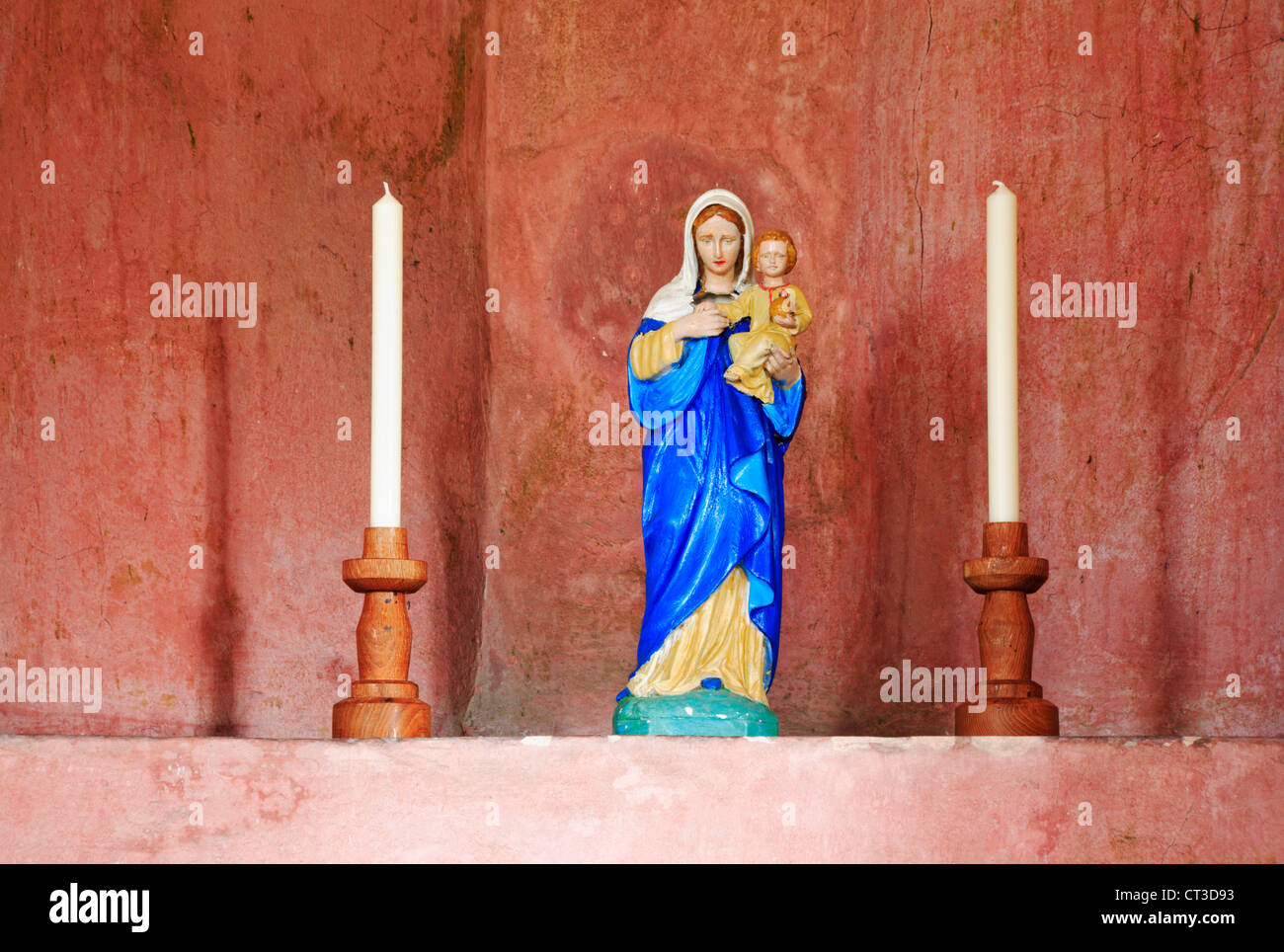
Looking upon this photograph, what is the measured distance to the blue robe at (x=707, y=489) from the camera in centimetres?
256

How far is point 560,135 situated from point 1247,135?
53.3 inches

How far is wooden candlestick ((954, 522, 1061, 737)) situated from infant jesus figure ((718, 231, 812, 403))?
1.39 ft

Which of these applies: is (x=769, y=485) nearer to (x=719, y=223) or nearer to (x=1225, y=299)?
(x=719, y=223)

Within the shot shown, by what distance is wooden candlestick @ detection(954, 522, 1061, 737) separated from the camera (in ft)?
7.53

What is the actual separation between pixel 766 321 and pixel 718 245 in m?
0.19

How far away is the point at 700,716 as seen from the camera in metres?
2.45

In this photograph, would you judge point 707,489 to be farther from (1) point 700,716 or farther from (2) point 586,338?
(2) point 586,338

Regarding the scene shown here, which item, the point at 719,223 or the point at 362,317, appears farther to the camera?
the point at 362,317

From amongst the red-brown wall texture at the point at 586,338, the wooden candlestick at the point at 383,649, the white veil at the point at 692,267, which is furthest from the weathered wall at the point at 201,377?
the wooden candlestick at the point at 383,649

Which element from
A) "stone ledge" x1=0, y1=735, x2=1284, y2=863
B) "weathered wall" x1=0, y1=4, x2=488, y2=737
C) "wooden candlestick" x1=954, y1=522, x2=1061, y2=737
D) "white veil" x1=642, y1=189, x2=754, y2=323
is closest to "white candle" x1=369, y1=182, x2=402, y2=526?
"stone ledge" x1=0, y1=735, x2=1284, y2=863

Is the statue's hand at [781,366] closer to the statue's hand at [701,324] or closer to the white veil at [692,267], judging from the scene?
the statue's hand at [701,324]

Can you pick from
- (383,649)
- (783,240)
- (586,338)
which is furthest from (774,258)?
(586,338)

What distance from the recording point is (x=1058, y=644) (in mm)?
3205

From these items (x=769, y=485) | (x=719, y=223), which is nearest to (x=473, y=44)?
(x=719, y=223)
